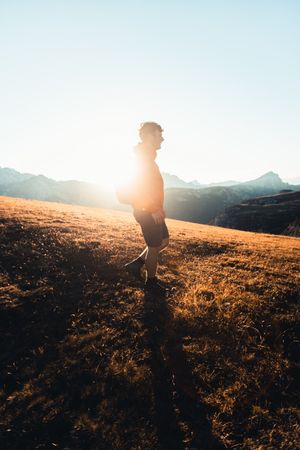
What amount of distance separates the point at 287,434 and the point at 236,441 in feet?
2.45

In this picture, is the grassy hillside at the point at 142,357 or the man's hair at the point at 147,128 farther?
the man's hair at the point at 147,128

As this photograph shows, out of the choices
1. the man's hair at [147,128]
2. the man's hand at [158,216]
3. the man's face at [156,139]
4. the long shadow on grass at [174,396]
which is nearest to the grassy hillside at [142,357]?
the long shadow on grass at [174,396]

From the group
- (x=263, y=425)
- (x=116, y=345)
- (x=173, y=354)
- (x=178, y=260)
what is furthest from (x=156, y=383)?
(x=178, y=260)

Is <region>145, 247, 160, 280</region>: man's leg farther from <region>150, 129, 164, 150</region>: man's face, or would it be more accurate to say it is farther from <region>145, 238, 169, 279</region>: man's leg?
<region>150, 129, 164, 150</region>: man's face

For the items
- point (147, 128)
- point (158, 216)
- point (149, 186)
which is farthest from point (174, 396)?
point (147, 128)

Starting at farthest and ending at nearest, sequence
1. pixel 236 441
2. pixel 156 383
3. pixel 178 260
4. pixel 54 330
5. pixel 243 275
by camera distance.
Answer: pixel 178 260
pixel 243 275
pixel 54 330
pixel 156 383
pixel 236 441

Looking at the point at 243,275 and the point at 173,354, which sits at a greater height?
the point at 243,275

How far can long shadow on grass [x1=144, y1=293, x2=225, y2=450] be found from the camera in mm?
4195

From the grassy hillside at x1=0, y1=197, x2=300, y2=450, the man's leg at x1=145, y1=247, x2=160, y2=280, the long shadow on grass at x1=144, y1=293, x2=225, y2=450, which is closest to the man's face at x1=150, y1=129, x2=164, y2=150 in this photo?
the man's leg at x1=145, y1=247, x2=160, y2=280

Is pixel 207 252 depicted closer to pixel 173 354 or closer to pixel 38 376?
pixel 173 354

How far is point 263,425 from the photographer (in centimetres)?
441

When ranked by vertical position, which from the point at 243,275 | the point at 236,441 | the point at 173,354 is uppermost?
the point at 243,275

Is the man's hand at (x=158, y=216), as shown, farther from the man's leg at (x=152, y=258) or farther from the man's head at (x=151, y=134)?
→ the man's head at (x=151, y=134)

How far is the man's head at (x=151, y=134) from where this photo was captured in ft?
24.3
